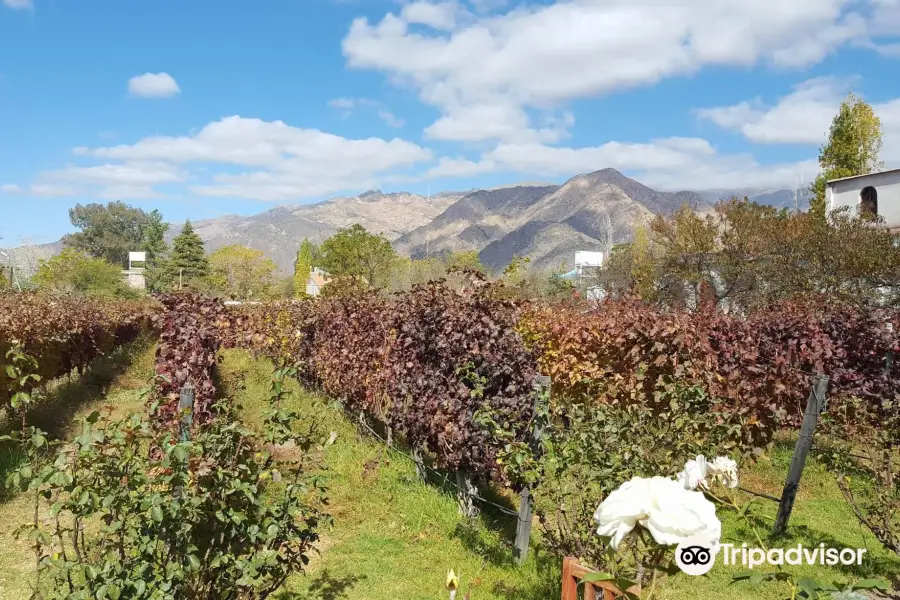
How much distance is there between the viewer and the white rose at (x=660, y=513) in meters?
1.15

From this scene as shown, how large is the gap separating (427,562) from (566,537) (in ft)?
3.96

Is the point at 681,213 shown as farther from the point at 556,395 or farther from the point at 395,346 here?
the point at 395,346

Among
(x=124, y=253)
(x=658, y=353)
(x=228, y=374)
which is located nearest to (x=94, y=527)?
(x=658, y=353)

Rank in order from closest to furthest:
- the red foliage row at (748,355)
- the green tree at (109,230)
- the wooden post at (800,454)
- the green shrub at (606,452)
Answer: the green shrub at (606,452) → the wooden post at (800,454) → the red foliage row at (748,355) → the green tree at (109,230)

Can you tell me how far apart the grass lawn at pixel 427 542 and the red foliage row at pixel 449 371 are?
48 centimetres

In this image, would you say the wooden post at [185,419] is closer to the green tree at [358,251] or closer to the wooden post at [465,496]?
the wooden post at [465,496]

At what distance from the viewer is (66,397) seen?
11.4m

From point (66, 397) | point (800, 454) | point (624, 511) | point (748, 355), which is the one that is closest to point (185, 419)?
point (624, 511)

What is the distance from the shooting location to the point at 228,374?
14.2 m

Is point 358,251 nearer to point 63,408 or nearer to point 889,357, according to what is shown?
point 63,408

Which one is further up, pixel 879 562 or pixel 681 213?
pixel 681 213

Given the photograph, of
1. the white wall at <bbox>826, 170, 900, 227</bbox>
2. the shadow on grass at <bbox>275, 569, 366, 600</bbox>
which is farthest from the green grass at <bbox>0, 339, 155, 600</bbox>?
the white wall at <bbox>826, 170, 900, 227</bbox>

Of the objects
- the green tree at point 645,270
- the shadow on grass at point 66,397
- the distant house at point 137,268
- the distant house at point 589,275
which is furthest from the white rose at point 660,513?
the distant house at point 137,268

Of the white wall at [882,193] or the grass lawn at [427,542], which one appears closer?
the grass lawn at [427,542]
